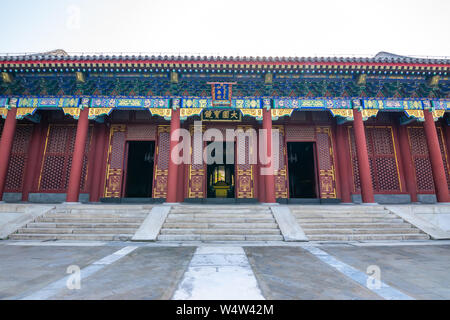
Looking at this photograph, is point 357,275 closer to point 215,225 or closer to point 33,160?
point 215,225

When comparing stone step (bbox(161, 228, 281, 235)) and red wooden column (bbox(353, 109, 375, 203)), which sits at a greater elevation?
red wooden column (bbox(353, 109, 375, 203))

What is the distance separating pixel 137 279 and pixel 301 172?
11.1 meters

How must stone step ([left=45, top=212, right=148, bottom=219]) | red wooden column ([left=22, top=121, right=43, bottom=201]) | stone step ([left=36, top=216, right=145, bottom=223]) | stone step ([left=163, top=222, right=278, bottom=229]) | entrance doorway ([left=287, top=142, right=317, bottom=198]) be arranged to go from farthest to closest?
entrance doorway ([left=287, top=142, right=317, bottom=198]) < red wooden column ([left=22, top=121, right=43, bottom=201]) < stone step ([left=45, top=212, right=148, bottom=219]) < stone step ([left=36, top=216, right=145, bottom=223]) < stone step ([left=163, top=222, right=278, bottom=229])

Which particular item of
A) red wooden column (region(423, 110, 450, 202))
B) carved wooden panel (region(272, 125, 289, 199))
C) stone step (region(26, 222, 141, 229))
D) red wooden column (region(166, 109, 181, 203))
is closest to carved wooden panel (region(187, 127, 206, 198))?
red wooden column (region(166, 109, 181, 203))

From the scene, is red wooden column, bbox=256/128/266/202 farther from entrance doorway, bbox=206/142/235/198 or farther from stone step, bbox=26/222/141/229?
stone step, bbox=26/222/141/229

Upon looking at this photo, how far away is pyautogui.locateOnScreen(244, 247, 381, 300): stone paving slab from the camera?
6.44 feet

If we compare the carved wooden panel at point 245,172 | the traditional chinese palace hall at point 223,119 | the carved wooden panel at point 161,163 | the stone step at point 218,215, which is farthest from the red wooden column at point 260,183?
the carved wooden panel at point 161,163

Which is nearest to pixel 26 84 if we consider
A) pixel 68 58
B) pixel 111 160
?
pixel 68 58

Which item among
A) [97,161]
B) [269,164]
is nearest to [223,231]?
[269,164]

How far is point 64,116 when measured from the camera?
8.96 m

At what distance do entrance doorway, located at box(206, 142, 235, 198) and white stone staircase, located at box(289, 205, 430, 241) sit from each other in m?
4.80

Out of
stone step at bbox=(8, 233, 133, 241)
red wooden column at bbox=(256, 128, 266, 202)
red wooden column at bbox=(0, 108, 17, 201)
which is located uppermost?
red wooden column at bbox=(0, 108, 17, 201)
